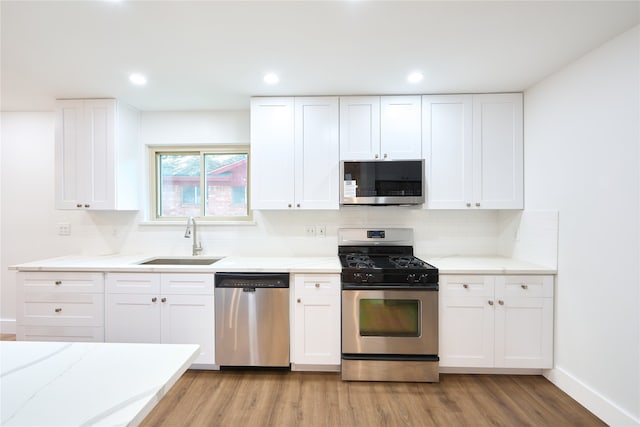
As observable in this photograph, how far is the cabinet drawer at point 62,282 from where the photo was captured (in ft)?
7.88

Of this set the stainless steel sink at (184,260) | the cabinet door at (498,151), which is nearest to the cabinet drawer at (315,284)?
the stainless steel sink at (184,260)

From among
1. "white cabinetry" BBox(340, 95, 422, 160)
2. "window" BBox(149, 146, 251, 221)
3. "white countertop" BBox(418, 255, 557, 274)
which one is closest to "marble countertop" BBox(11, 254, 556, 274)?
"white countertop" BBox(418, 255, 557, 274)

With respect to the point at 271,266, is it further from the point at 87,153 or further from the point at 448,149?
the point at 87,153

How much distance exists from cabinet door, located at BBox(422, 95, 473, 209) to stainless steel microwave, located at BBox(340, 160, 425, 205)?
0.54 ft

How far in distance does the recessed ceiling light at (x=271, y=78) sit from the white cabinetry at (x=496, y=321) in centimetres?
211

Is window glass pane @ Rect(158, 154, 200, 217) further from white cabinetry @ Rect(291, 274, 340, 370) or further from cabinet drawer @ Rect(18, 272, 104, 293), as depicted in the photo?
white cabinetry @ Rect(291, 274, 340, 370)

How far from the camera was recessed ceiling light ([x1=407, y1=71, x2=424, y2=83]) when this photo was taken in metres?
2.23

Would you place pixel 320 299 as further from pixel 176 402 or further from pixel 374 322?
pixel 176 402

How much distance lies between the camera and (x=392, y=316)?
2.31 m

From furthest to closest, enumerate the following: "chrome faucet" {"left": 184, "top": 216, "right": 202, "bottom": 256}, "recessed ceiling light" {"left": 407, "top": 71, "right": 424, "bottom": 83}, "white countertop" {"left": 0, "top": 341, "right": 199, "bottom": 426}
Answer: "chrome faucet" {"left": 184, "top": 216, "right": 202, "bottom": 256} < "recessed ceiling light" {"left": 407, "top": 71, "right": 424, "bottom": 83} < "white countertop" {"left": 0, "top": 341, "right": 199, "bottom": 426}

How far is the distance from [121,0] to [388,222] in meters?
2.57

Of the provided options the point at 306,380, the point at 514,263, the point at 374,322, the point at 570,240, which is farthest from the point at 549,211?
the point at 306,380

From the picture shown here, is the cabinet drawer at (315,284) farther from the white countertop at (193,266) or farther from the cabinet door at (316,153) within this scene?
the cabinet door at (316,153)

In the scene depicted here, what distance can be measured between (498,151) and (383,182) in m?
1.11
